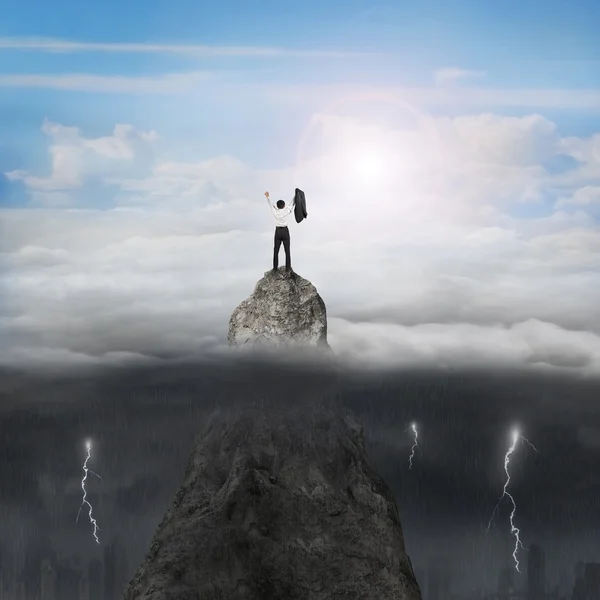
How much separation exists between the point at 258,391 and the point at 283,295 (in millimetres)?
5258

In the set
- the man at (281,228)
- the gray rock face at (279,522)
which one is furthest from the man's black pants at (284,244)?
the gray rock face at (279,522)

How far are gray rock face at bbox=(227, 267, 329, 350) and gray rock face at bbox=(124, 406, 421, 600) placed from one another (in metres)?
5.42

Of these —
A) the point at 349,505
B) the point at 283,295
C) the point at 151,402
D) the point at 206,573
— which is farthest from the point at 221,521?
the point at 283,295

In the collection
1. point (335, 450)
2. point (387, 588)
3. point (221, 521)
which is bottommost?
point (387, 588)

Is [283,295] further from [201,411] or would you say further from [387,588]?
[387,588]

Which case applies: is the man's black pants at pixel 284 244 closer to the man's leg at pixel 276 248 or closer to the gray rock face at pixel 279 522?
the man's leg at pixel 276 248

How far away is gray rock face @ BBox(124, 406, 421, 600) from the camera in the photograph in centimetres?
1747

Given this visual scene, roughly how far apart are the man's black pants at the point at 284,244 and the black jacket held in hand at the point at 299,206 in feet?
1.76

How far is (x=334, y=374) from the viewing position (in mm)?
22266

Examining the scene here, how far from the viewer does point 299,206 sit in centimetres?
2438

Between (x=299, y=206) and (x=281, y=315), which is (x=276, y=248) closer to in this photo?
(x=299, y=206)

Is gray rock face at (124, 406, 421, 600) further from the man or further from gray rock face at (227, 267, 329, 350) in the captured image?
the man

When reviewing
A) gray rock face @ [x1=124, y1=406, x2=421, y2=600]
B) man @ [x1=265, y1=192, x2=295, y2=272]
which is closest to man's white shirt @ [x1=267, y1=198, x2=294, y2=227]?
man @ [x1=265, y1=192, x2=295, y2=272]

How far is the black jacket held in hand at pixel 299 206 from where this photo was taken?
24.4m
